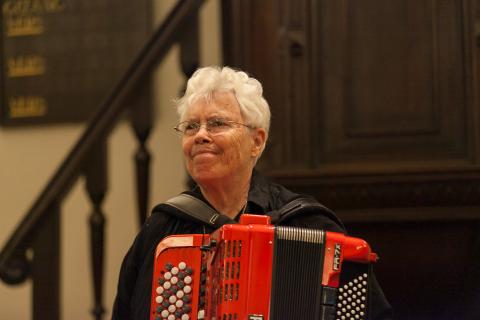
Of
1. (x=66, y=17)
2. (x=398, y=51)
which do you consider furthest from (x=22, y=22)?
(x=398, y=51)

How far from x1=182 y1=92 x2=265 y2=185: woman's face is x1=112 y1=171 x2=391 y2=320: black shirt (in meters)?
0.10

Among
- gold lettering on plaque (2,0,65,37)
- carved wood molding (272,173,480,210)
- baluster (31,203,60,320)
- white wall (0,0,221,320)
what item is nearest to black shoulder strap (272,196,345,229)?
carved wood molding (272,173,480,210)

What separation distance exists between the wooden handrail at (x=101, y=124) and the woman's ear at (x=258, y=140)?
0.76 m

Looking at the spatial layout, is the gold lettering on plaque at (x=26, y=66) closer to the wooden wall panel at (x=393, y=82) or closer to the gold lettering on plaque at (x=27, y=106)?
the gold lettering on plaque at (x=27, y=106)

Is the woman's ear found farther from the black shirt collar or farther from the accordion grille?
the accordion grille

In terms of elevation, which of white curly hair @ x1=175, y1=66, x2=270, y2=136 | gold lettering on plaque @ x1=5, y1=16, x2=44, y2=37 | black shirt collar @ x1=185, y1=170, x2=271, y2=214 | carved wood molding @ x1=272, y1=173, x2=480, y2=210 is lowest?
carved wood molding @ x1=272, y1=173, x2=480, y2=210

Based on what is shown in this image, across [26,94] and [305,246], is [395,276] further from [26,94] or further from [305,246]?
[26,94]

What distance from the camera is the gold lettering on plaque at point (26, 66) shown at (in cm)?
429

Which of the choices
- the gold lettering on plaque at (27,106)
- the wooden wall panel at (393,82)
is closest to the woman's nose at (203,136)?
the wooden wall panel at (393,82)

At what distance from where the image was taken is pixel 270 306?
6.59 feet

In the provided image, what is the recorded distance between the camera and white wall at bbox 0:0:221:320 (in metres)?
4.05

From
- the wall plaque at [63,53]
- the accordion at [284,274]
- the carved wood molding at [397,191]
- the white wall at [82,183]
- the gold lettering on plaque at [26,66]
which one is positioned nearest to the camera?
the accordion at [284,274]

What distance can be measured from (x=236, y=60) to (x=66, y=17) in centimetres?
144

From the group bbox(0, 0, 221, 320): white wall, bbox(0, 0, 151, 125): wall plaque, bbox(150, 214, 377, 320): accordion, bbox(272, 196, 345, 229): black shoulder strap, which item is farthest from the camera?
bbox(0, 0, 151, 125): wall plaque
